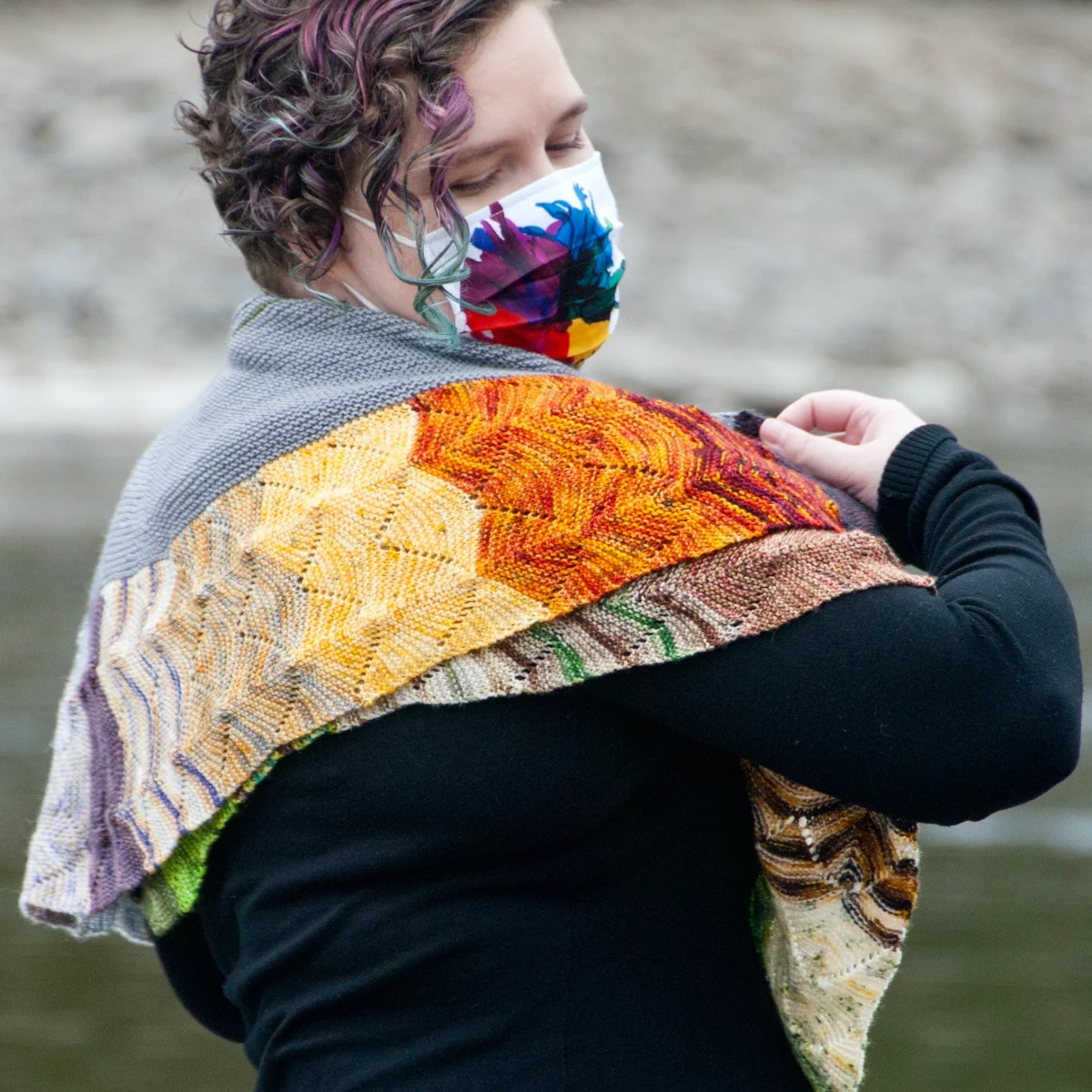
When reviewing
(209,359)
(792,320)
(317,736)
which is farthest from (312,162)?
(792,320)

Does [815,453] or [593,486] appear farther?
[815,453]

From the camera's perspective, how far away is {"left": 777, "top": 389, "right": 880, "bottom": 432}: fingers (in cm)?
121

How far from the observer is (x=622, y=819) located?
1.03 m

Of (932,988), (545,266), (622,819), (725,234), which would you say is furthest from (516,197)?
(725,234)

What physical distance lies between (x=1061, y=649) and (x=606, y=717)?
0.30 metres

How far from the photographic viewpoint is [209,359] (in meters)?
14.8

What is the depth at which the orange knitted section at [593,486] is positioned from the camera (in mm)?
943

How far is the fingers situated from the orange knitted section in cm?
23

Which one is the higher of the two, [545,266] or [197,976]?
[545,266]

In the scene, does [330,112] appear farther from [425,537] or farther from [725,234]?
[725,234]

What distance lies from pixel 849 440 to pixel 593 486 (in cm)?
34

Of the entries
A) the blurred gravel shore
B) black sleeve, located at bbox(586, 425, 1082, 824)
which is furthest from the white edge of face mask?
the blurred gravel shore

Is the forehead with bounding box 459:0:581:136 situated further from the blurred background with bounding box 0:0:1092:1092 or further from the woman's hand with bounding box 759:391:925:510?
the blurred background with bounding box 0:0:1092:1092

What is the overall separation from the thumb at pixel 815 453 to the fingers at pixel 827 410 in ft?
0.11
